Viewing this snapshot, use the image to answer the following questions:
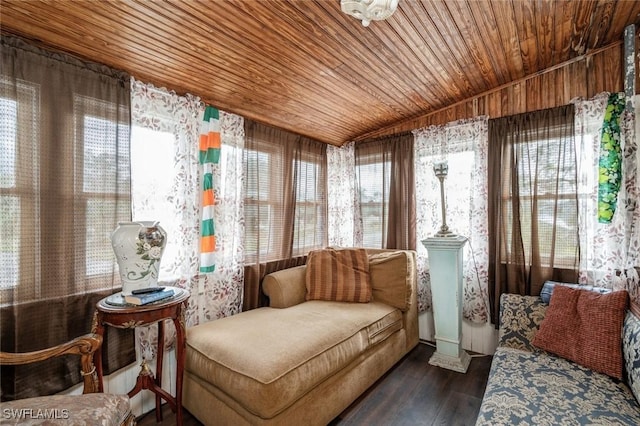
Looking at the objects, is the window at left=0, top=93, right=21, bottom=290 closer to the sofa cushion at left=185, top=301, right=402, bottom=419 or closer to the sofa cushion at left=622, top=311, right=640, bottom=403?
the sofa cushion at left=185, top=301, right=402, bottom=419

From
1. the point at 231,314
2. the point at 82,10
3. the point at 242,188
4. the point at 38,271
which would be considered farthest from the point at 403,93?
the point at 38,271

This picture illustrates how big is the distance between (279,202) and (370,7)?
1.86 m

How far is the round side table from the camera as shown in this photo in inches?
56.9

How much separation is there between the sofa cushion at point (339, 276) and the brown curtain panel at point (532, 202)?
1158 millimetres

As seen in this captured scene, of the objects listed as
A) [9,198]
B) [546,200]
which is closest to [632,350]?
[546,200]

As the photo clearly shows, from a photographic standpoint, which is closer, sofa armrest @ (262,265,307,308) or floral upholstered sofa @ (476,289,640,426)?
floral upholstered sofa @ (476,289,640,426)

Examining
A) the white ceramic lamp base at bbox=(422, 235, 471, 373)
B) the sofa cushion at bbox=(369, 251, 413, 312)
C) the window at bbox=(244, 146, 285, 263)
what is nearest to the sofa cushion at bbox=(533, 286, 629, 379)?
the white ceramic lamp base at bbox=(422, 235, 471, 373)

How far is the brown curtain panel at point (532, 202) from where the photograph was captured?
230cm

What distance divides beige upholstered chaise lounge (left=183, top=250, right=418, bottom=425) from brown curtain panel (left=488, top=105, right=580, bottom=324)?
2.84 ft

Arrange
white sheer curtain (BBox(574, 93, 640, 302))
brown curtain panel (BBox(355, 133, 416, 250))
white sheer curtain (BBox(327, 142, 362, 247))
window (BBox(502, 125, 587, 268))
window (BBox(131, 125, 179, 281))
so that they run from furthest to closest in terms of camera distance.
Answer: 1. white sheer curtain (BBox(327, 142, 362, 247))
2. brown curtain panel (BBox(355, 133, 416, 250))
3. window (BBox(502, 125, 587, 268))
4. white sheer curtain (BBox(574, 93, 640, 302))
5. window (BBox(131, 125, 179, 281))

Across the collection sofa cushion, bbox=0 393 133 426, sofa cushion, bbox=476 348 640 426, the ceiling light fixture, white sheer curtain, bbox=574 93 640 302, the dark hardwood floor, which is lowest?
the dark hardwood floor

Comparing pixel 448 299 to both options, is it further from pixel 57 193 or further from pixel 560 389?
pixel 57 193

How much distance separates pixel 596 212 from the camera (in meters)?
2.19

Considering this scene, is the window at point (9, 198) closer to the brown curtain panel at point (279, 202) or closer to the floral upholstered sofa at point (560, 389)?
the brown curtain panel at point (279, 202)
